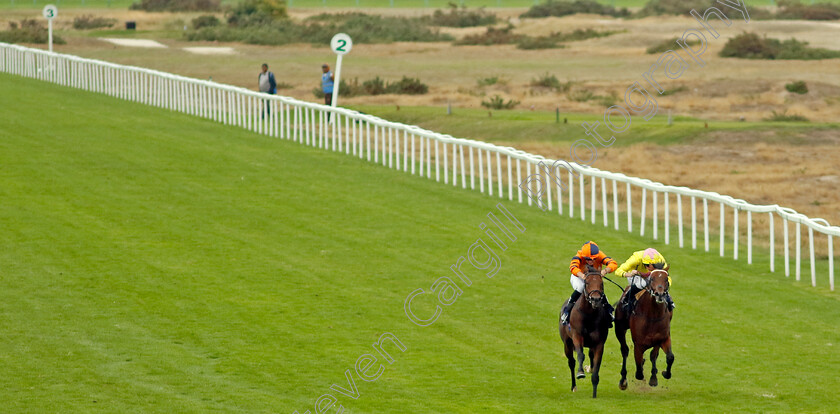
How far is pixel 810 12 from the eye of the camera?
85500 mm

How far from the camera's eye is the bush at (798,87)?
42969mm

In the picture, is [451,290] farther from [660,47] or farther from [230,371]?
[660,47]

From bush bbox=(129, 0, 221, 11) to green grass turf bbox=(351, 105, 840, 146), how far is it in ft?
194

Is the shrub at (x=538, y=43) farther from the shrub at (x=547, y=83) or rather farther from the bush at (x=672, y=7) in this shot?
the shrub at (x=547, y=83)

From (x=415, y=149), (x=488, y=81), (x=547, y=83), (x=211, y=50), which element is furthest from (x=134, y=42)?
(x=415, y=149)

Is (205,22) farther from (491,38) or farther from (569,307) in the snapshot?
(569,307)

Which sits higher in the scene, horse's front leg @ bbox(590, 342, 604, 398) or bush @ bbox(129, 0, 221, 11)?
horse's front leg @ bbox(590, 342, 604, 398)

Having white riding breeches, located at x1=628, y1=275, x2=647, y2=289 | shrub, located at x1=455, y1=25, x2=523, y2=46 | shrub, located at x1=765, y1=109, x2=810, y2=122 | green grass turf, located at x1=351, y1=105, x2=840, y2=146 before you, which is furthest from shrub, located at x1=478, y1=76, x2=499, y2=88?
white riding breeches, located at x1=628, y1=275, x2=647, y2=289

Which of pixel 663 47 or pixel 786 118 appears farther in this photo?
pixel 663 47

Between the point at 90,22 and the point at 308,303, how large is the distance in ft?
228

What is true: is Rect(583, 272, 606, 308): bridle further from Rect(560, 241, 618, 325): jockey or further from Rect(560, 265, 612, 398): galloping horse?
Rect(560, 241, 618, 325): jockey

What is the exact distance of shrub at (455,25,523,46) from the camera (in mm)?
74438

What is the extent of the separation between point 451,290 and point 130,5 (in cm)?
8738

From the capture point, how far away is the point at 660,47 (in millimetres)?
63062
